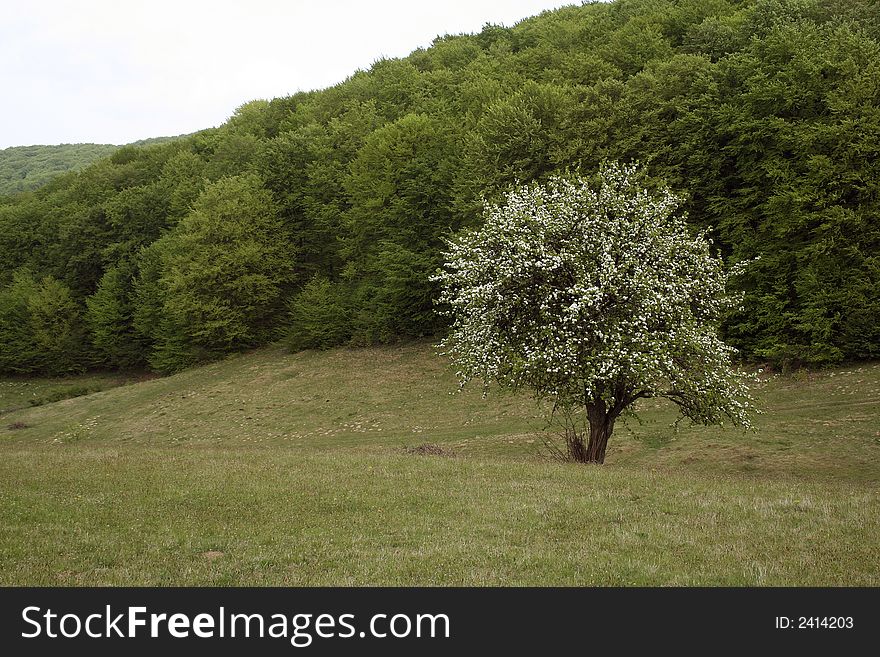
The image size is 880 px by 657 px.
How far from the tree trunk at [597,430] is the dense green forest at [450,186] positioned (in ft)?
42.6

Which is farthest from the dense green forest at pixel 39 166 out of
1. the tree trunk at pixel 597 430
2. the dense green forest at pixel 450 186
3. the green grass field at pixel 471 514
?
the tree trunk at pixel 597 430

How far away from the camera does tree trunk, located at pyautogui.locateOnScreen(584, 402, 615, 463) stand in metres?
26.2

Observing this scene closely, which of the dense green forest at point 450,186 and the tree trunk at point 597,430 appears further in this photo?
the dense green forest at point 450,186

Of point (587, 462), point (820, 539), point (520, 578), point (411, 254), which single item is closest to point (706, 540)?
point (820, 539)

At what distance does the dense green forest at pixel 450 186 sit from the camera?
146 feet

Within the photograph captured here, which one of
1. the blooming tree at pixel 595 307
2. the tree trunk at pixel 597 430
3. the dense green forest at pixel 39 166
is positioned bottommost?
the tree trunk at pixel 597 430

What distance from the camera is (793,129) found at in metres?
45.5

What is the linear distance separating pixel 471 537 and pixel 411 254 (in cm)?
5056

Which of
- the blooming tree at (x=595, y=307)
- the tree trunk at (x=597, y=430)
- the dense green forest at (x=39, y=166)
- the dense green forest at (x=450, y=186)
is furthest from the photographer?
the dense green forest at (x=39, y=166)

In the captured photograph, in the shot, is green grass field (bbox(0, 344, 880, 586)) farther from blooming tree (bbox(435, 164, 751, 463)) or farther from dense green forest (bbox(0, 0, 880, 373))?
dense green forest (bbox(0, 0, 880, 373))

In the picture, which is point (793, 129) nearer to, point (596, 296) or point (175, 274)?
point (596, 296)

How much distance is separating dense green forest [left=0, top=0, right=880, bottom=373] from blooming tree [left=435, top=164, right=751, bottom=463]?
9.69 metres

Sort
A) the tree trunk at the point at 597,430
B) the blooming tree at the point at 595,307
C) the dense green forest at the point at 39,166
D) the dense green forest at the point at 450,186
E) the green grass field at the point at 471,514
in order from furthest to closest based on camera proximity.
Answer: the dense green forest at the point at 39,166
the dense green forest at the point at 450,186
the tree trunk at the point at 597,430
the blooming tree at the point at 595,307
the green grass field at the point at 471,514

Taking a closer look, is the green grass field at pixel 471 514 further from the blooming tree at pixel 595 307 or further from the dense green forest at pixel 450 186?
the dense green forest at pixel 450 186
